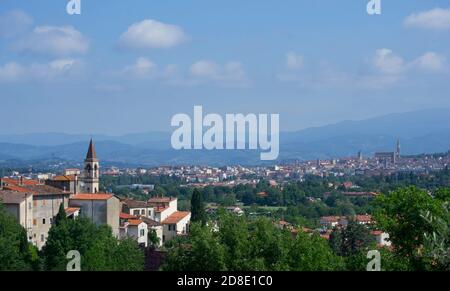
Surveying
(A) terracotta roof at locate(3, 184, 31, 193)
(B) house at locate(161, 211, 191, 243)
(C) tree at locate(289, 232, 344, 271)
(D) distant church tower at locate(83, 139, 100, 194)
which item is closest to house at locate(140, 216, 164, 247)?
(B) house at locate(161, 211, 191, 243)

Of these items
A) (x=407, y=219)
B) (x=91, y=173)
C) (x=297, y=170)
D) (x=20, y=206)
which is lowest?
(x=297, y=170)

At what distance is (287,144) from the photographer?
146875mm

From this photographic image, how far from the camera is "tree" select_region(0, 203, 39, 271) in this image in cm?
1581

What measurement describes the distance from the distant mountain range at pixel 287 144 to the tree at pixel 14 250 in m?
67.8

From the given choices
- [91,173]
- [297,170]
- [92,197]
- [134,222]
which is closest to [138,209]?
[91,173]

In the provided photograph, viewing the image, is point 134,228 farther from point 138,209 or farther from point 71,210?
point 138,209

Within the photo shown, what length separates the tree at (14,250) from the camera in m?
15.8

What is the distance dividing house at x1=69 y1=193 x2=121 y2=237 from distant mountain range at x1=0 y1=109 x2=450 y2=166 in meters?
59.1

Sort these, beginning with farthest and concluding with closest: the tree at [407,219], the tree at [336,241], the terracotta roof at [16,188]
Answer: the terracotta roof at [16,188], the tree at [336,241], the tree at [407,219]

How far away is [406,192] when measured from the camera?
12.8m

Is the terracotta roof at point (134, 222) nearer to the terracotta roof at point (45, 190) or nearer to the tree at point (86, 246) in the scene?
the terracotta roof at point (45, 190)

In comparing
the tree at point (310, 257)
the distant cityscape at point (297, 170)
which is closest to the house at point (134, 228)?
the tree at point (310, 257)

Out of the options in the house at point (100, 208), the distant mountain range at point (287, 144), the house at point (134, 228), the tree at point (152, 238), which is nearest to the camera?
the house at point (100, 208)

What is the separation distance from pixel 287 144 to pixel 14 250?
13087cm
